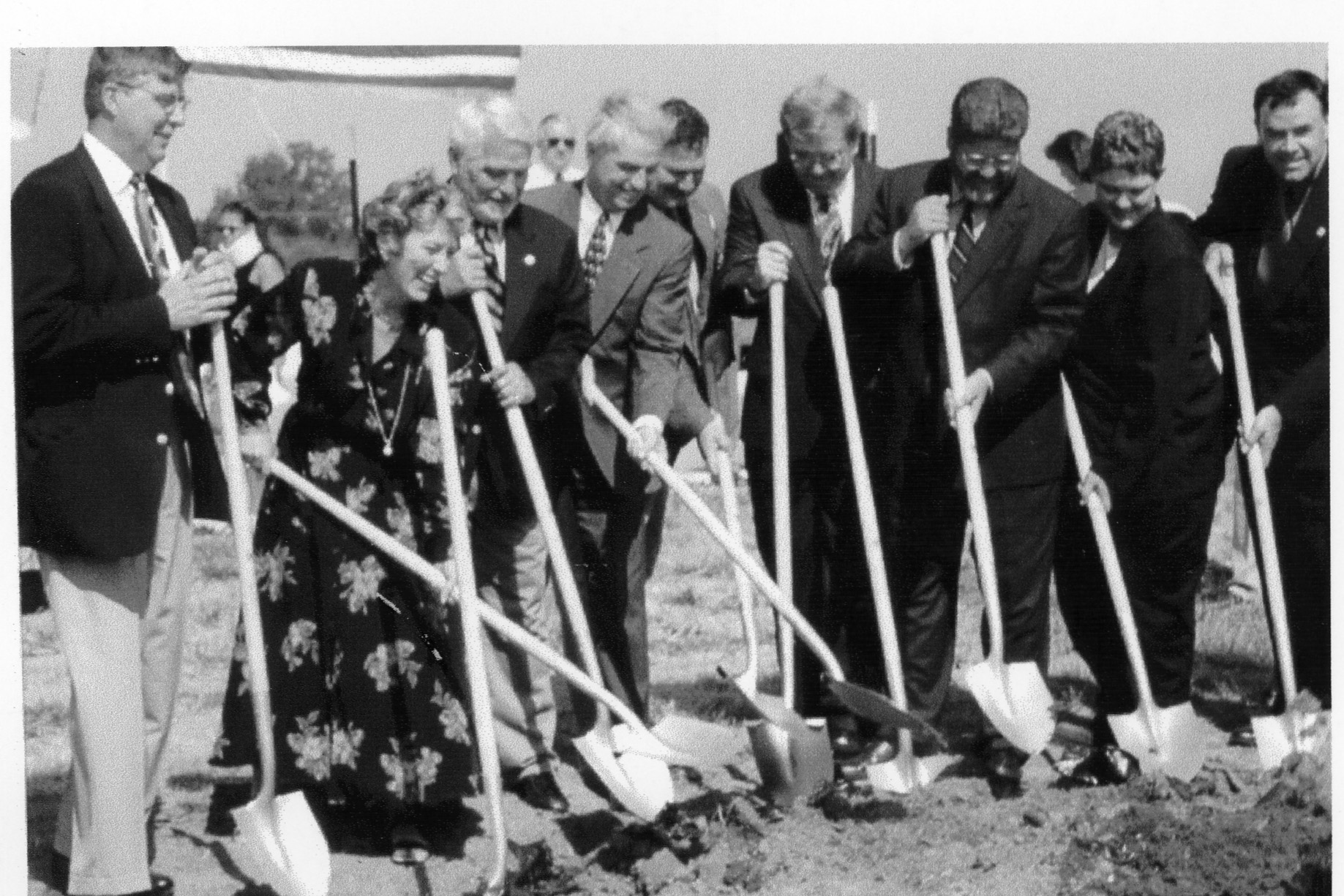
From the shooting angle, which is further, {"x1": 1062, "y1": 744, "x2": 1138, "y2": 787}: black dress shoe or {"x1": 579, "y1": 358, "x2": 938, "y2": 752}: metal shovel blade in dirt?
{"x1": 1062, "y1": 744, "x2": 1138, "y2": 787}: black dress shoe

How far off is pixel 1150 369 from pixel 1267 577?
0.66 m

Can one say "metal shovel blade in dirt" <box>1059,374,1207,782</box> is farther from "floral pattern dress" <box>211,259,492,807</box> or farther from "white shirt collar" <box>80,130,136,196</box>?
"white shirt collar" <box>80,130,136,196</box>

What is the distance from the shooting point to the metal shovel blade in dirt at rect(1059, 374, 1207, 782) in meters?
5.80

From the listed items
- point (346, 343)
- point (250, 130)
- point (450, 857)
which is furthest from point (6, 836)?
point (250, 130)

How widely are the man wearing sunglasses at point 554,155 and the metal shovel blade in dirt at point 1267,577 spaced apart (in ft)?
5.54

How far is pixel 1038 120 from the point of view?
19.2ft

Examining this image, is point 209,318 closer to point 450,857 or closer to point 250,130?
point 250,130

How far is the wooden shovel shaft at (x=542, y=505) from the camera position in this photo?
17.2 ft

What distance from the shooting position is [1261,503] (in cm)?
593

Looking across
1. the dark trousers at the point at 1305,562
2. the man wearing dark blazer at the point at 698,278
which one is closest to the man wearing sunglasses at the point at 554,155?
the man wearing dark blazer at the point at 698,278

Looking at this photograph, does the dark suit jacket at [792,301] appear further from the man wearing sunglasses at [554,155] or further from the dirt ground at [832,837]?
the dirt ground at [832,837]

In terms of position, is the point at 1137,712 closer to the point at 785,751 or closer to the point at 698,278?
the point at 785,751

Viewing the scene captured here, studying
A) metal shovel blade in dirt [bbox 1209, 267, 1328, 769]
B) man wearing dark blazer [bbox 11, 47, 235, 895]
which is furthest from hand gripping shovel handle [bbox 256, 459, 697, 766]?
metal shovel blade in dirt [bbox 1209, 267, 1328, 769]

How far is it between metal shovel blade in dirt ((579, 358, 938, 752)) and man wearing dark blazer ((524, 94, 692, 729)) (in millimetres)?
81
